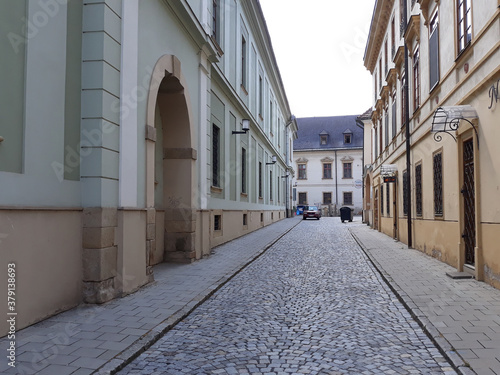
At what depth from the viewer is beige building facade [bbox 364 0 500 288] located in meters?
7.20

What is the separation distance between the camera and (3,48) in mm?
4551

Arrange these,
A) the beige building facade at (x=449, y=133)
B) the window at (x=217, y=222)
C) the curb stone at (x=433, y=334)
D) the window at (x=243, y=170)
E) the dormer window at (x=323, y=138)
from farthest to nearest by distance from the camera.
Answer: the dormer window at (x=323, y=138) < the window at (x=243, y=170) < the window at (x=217, y=222) < the beige building facade at (x=449, y=133) < the curb stone at (x=433, y=334)

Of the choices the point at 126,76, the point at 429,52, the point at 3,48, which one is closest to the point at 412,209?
the point at 429,52

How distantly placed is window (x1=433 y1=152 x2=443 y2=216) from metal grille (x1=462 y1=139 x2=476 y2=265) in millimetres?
1630

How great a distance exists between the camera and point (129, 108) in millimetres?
6793

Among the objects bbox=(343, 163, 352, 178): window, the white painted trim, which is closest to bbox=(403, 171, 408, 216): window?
the white painted trim

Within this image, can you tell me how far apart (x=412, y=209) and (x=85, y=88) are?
35.9 ft

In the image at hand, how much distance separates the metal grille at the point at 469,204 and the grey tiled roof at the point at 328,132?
48687mm

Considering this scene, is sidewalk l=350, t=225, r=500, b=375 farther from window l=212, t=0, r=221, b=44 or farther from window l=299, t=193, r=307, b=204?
window l=299, t=193, r=307, b=204

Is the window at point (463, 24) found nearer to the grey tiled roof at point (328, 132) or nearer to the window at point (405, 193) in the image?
the window at point (405, 193)

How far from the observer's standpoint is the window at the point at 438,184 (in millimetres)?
10320

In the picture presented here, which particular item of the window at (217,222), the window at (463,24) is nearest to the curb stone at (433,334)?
the window at (463,24)

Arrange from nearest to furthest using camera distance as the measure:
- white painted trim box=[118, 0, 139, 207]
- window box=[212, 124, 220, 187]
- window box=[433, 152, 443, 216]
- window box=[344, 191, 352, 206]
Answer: white painted trim box=[118, 0, 139, 207] < window box=[433, 152, 443, 216] < window box=[212, 124, 220, 187] < window box=[344, 191, 352, 206]

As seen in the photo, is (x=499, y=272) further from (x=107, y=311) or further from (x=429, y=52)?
(x=429, y=52)
